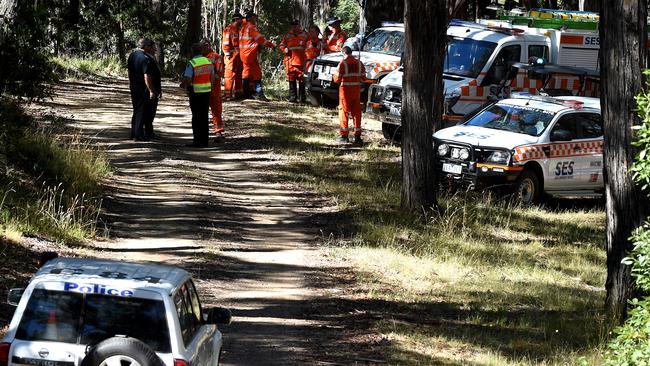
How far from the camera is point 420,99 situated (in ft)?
53.1

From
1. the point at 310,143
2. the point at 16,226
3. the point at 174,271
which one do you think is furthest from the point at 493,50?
the point at 174,271

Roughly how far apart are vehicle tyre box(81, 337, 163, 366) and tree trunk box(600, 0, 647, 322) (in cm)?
612

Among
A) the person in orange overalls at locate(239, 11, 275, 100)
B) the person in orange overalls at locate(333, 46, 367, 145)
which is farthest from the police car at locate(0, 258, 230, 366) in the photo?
the person in orange overalls at locate(239, 11, 275, 100)

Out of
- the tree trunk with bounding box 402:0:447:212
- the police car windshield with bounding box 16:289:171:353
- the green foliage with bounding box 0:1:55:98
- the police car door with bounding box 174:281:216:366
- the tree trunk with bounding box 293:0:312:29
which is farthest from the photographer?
the tree trunk with bounding box 293:0:312:29

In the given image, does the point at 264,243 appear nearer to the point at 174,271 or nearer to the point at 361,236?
the point at 361,236

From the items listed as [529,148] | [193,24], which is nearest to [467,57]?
[529,148]

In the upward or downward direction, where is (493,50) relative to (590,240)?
upward

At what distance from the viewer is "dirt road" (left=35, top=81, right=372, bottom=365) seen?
1074 centimetres

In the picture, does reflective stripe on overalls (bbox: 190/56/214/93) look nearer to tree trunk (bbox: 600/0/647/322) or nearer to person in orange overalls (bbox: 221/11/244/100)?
person in orange overalls (bbox: 221/11/244/100)

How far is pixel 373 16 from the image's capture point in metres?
30.6

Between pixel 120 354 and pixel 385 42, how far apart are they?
2016 cm

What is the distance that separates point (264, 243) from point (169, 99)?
13256 mm

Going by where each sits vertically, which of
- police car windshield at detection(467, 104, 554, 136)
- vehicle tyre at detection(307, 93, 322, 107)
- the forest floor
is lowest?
the forest floor

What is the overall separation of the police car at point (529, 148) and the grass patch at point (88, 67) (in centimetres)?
1335
